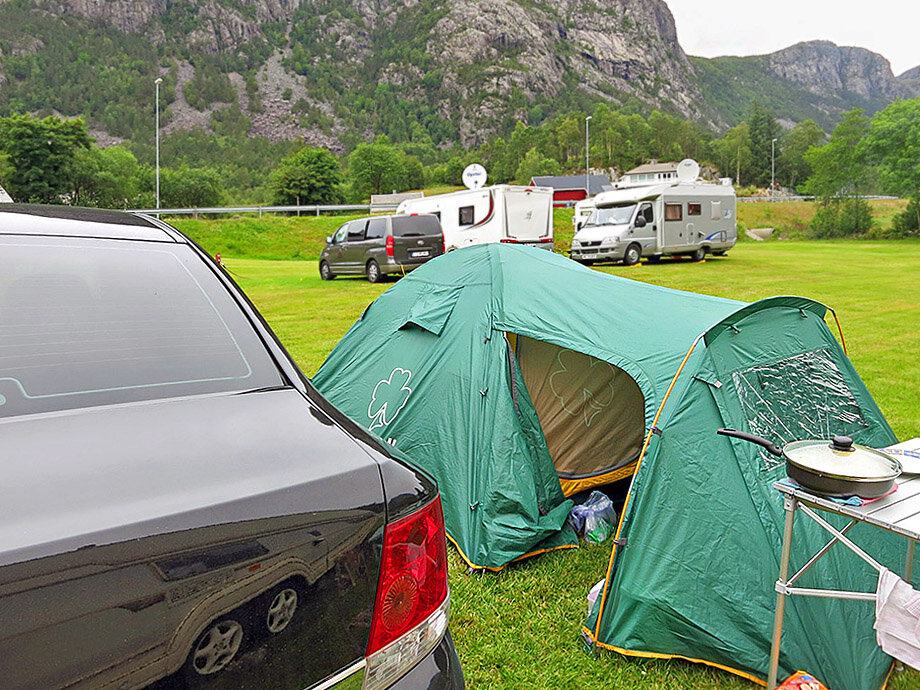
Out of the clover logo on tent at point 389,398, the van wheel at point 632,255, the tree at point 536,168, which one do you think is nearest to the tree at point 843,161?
the van wheel at point 632,255

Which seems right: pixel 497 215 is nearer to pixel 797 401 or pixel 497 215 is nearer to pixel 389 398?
pixel 389 398

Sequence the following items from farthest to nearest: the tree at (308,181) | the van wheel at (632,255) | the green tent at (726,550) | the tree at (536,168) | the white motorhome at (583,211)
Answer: the tree at (536,168), the tree at (308,181), the white motorhome at (583,211), the van wheel at (632,255), the green tent at (726,550)

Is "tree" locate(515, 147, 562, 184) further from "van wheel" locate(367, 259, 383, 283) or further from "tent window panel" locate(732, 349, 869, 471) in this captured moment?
"tent window panel" locate(732, 349, 869, 471)

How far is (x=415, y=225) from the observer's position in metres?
18.6

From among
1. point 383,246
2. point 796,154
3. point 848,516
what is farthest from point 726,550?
point 796,154

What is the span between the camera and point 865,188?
44.4 meters

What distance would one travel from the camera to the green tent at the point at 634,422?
3053 millimetres

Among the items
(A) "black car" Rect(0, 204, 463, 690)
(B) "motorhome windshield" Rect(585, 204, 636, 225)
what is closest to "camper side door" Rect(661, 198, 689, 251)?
(B) "motorhome windshield" Rect(585, 204, 636, 225)

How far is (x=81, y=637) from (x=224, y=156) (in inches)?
4820

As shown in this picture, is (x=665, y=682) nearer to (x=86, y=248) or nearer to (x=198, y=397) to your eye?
(x=198, y=397)

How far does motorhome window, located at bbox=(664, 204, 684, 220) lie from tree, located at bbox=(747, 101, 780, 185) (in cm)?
7966

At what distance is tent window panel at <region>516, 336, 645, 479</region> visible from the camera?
485 centimetres

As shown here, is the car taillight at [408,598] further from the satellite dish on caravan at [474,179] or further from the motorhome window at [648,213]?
the satellite dish on caravan at [474,179]

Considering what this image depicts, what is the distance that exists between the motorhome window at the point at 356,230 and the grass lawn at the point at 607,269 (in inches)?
46.3
